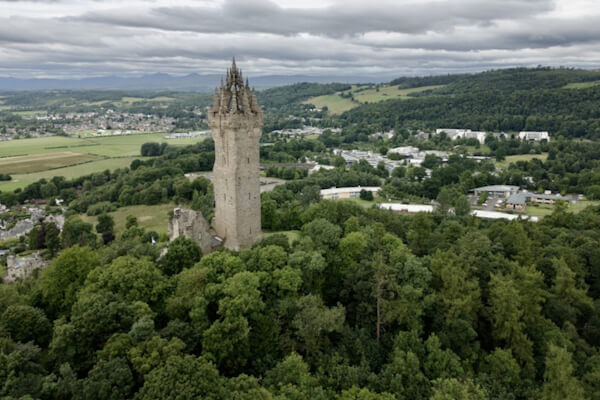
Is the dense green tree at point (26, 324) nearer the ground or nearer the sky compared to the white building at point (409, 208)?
nearer the sky

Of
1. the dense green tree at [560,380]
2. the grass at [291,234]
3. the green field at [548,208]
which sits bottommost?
the green field at [548,208]

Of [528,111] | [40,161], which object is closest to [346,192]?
[40,161]

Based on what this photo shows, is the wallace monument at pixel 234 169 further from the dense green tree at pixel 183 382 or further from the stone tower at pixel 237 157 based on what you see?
the dense green tree at pixel 183 382

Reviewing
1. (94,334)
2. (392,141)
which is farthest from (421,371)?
(392,141)

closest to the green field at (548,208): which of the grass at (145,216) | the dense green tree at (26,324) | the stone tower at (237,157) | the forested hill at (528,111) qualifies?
the stone tower at (237,157)

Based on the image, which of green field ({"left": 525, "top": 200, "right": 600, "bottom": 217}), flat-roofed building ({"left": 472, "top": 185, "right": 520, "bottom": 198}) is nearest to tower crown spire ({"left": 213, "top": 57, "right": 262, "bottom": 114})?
green field ({"left": 525, "top": 200, "right": 600, "bottom": 217})

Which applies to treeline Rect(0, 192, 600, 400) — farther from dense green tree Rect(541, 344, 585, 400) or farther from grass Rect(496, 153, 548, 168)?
grass Rect(496, 153, 548, 168)

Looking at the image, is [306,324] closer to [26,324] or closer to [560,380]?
[560,380]
